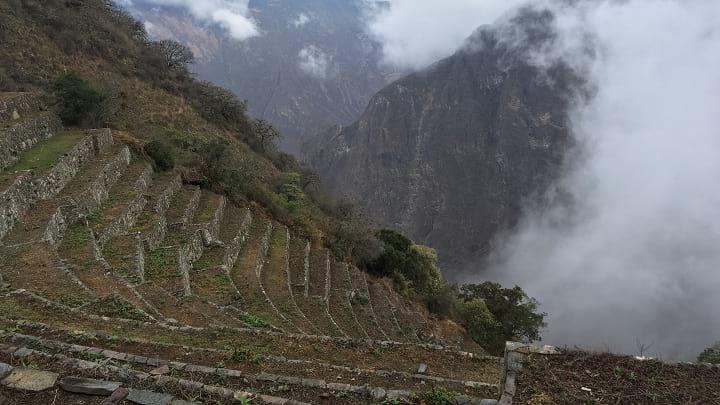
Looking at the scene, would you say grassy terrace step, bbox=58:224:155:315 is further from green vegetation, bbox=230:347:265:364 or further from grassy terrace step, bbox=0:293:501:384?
green vegetation, bbox=230:347:265:364

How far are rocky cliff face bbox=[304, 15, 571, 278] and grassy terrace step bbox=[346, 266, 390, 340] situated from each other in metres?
126

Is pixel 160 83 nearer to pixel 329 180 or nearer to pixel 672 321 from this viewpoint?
pixel 672 321

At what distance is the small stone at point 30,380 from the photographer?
6039 millimetres

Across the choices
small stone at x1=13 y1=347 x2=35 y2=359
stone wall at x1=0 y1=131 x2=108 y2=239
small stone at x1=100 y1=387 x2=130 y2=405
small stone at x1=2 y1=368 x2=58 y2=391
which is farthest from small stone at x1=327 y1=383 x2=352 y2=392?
stone wall at x1=0 y1=131 x2=108 y2=239

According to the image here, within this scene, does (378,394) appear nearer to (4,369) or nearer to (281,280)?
(4,369)

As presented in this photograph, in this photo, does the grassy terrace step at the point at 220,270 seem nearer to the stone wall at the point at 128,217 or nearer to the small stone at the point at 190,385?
the stone wall at the point at 128,217

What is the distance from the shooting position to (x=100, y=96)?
26047 mm

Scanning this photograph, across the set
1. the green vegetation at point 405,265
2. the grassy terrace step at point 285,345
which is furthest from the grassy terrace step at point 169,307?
the green vegetation at point 405,265

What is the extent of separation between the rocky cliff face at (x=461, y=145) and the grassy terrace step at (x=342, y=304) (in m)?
127

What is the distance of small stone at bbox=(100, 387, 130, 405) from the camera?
19.8 feet

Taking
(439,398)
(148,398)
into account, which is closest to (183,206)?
(148,398)

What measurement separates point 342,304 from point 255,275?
485 cm

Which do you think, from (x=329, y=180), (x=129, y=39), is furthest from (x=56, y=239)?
(x=329, y=180)

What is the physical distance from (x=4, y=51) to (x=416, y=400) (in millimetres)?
36948
